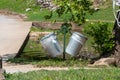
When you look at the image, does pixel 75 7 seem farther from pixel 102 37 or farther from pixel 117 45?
pixel 117 45

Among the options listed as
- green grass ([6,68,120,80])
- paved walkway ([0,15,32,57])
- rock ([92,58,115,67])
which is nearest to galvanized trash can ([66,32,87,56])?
rock ([92,58,115,67])

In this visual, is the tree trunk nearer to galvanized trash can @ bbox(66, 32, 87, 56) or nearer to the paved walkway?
galvanized trash can @ bbox(66, 32, 87, 56)

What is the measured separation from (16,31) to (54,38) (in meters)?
7.11

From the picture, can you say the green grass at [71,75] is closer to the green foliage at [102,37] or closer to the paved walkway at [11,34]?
the green foliage at [102,37]

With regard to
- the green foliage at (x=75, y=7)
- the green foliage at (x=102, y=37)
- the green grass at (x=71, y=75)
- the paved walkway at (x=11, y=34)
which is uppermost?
the green grass at (x=71, y=75)

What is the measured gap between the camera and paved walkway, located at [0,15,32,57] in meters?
15.3

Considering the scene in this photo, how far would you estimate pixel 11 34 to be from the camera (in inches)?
766

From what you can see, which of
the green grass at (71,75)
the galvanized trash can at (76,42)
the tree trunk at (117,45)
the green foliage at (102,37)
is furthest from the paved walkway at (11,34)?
the green grass at (71,75)

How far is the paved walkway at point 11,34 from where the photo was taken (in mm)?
15260

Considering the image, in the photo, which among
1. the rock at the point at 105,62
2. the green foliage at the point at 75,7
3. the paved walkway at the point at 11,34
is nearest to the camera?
the rock at the point at 105,62

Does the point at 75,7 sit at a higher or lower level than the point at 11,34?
higher

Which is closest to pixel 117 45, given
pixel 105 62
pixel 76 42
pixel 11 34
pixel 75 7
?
pixel 105 62

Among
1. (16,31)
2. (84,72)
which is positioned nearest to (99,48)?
(84,72)

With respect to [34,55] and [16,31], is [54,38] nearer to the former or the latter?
[34,55]
